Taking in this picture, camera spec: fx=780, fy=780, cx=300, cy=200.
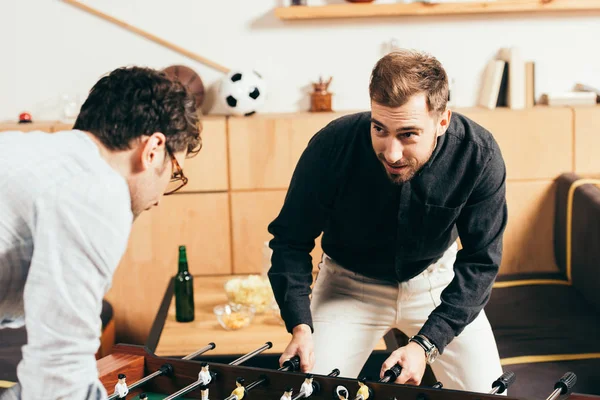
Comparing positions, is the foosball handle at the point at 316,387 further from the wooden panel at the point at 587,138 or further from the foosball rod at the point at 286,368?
the wooden panel at the point at 587,138

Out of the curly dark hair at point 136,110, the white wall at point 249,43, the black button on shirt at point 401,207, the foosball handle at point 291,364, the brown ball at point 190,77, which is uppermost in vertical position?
the white wall at point 249,43

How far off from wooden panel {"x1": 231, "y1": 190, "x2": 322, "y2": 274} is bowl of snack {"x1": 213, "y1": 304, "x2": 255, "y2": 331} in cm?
61

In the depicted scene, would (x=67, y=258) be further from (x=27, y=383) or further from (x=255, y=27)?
(x=255, y=27)

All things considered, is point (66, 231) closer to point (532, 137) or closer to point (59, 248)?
point (59, 248)

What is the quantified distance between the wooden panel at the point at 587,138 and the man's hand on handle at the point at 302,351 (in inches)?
89.9

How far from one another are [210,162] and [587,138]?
6.13ft

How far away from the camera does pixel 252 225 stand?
3.91m

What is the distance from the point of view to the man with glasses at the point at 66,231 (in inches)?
49.2

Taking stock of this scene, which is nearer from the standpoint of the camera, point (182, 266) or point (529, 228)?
point (182, 266)

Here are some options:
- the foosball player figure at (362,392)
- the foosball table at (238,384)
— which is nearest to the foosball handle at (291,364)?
the foosball table at (238,384)

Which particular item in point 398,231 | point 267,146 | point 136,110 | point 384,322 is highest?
point 136,110

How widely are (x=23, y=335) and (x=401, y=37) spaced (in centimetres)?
233

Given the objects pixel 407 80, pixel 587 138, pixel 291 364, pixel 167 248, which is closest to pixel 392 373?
pixel 291 364

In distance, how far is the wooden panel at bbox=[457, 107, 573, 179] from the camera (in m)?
3.84
